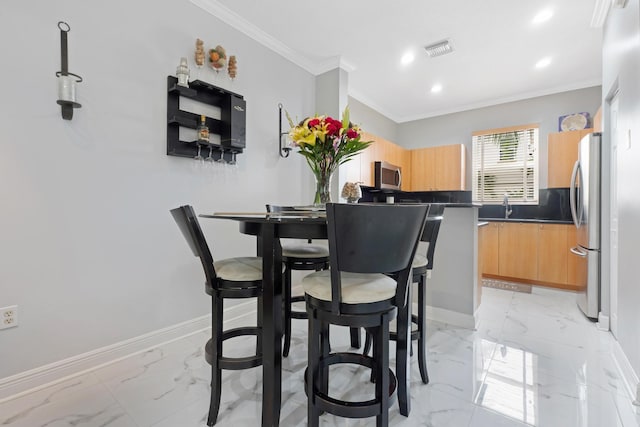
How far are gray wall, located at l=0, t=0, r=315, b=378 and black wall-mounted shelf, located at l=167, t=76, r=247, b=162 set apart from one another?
0.07 metres

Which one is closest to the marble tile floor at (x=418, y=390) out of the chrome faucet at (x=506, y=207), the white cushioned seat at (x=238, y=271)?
the white cushioned seat at (x=238, y=271)

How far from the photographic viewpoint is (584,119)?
385 cm

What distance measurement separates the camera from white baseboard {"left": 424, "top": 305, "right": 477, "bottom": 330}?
2.44 meters

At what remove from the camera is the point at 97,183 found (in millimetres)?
1839

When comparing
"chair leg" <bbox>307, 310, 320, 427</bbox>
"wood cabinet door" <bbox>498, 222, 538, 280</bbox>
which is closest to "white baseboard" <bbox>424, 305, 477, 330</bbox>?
"chair leg" <bbox>307, 310, 320, 427</bbox>

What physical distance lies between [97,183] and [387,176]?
3.44 meters

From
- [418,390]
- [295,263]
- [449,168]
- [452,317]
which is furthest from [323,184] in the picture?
[449,168]

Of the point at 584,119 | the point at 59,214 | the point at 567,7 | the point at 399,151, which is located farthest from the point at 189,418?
the point at 584,119

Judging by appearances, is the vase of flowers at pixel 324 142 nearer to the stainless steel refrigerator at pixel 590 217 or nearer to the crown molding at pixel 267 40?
the crown molding at pixel 267 40

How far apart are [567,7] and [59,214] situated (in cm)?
405

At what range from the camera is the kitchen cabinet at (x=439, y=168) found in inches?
185

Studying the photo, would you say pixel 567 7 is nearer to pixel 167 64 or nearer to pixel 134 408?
pixel 167 64

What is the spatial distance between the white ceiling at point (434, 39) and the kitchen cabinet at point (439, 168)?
0.94 meters

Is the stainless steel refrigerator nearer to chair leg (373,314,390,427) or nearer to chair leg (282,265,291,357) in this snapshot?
chair leg (373,314,390,427)
